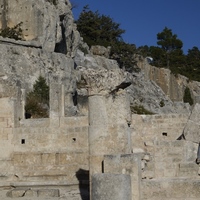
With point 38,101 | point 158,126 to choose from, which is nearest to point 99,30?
point 38,101

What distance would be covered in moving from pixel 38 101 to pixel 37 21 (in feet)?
33.2

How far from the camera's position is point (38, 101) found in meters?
24.9

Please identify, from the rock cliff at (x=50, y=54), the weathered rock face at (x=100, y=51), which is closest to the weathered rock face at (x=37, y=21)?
the rock cliff at (x=50, y=54)

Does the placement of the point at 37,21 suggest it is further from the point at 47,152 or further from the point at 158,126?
the point at 158,126

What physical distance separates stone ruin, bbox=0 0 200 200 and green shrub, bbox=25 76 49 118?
1.55 m

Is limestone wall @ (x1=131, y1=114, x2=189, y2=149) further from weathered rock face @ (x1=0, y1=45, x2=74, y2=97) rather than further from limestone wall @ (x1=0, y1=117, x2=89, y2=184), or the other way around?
weathered rock face @ (x1=0, y1=45, x2=74, y2=97)

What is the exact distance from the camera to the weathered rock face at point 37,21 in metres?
33.2

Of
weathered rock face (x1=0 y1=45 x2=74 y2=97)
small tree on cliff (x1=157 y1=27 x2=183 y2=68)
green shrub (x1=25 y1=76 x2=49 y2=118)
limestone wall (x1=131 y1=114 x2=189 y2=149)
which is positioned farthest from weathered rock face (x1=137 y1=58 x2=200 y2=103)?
limestone wall (x1=131 y1=114 x2=189 y2=149)

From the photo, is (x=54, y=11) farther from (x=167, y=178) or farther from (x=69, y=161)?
(x=167, y=178)

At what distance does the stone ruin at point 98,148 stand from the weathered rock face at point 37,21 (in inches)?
317

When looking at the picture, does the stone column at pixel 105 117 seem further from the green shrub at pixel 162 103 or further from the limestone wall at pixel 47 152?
the green shrub at pixel 162 103

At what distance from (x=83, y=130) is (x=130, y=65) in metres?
31.2

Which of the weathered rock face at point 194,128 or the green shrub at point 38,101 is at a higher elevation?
the green shrub at point 38,101

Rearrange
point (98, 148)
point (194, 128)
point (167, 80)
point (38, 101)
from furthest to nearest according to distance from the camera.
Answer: point (167, 80) → point (38, 101) → point (194, 128) → point (98, 148)
